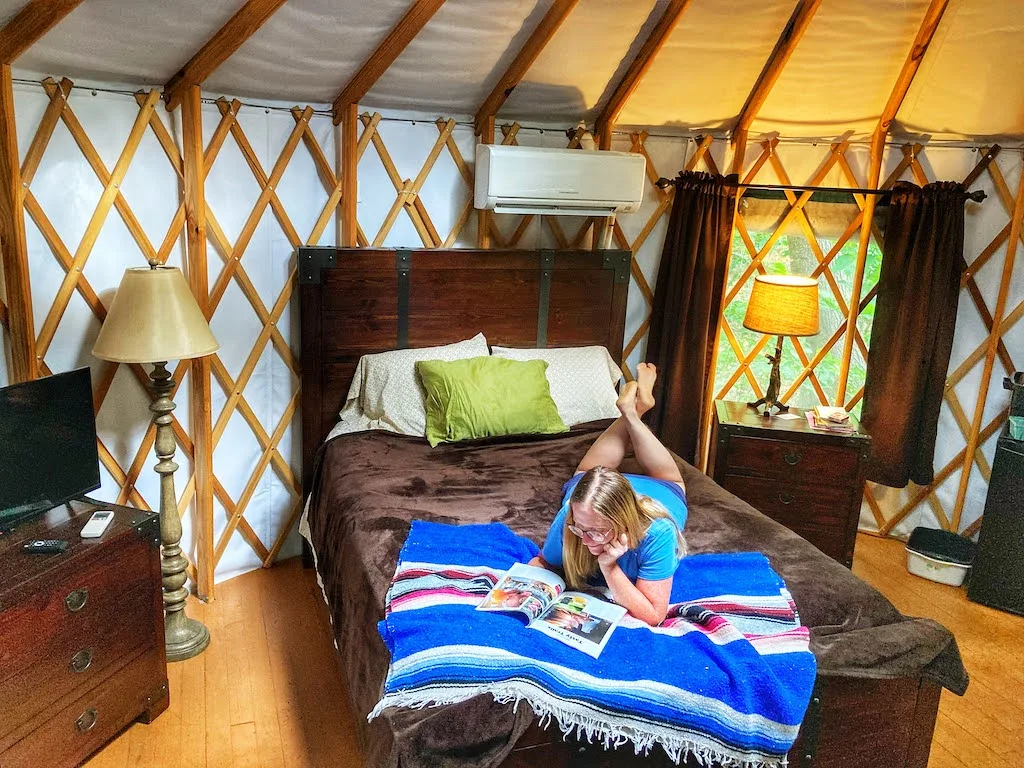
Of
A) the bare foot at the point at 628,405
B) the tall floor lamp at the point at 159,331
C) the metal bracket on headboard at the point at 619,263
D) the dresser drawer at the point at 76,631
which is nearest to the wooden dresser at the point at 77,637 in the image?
the dresser drawer at the point at 76,631

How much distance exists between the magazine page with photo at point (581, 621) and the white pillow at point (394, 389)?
1.40 meters

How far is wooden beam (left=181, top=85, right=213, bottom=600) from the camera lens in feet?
9.59

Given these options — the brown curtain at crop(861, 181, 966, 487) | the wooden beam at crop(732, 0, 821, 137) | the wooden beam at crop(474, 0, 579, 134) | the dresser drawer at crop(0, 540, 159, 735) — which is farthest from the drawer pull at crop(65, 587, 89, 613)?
the brown curtain at crop(861, 181, 966, 487)

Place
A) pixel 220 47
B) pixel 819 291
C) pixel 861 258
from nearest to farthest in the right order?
pixel 220 47
pixel 861 258
pixel 819 291

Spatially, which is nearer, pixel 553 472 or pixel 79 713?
pixel 79 713

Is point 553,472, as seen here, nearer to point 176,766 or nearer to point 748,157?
point 176,766

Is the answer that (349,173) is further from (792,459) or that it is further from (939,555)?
(939,555)

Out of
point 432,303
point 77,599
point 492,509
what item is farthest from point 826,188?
point 77,599

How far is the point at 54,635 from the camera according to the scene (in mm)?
2154

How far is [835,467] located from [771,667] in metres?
1.87

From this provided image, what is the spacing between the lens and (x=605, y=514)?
199 cm

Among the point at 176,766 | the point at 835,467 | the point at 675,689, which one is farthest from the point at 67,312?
the point at 835,467

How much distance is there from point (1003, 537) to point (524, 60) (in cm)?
276

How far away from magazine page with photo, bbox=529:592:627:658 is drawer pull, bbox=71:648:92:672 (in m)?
1.26
